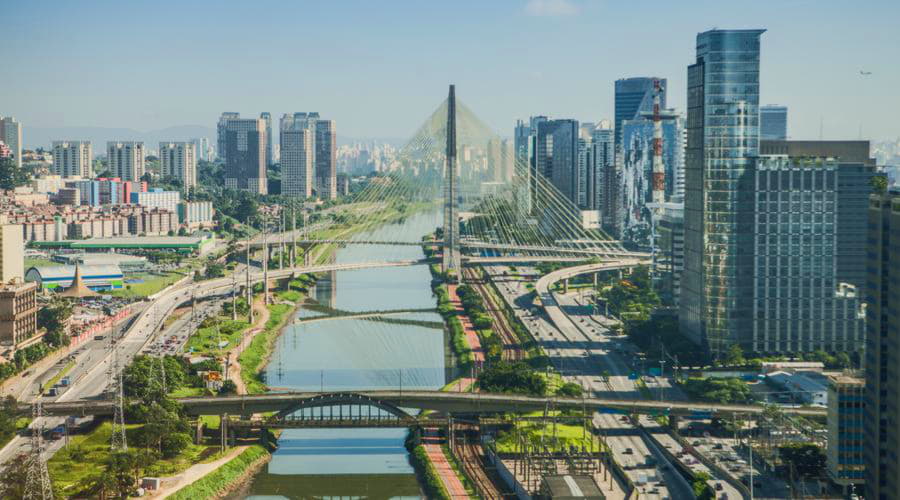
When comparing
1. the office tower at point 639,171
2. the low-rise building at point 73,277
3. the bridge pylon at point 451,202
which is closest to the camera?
the low-rise building at point 73,277

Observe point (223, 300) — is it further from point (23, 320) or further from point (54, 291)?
point (23, 320)

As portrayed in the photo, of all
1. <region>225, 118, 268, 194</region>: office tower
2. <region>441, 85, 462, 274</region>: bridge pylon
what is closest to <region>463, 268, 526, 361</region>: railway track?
<region>441, 85, 462, 274</region>: bridge pylon

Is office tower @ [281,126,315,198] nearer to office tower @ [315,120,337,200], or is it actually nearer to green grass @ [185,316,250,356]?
office tower @ [315,120,337,200]

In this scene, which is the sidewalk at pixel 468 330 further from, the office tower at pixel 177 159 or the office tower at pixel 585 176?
the office tower at pixel 177 159

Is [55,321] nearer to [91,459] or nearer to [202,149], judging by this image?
[91,459]

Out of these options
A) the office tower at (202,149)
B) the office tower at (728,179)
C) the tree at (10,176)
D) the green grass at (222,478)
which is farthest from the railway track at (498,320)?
the office tower at (202,149)

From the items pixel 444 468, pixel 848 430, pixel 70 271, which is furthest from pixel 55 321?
pixel 848 430
